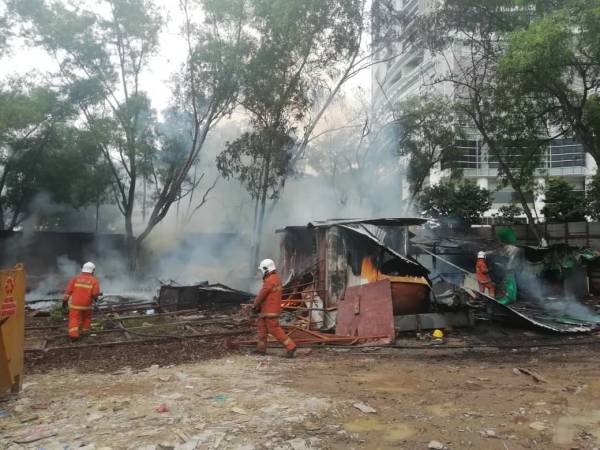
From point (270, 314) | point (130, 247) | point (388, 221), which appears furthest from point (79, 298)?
point (130, 247)

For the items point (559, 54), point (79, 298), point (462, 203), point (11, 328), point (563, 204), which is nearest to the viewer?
point (11, 328)

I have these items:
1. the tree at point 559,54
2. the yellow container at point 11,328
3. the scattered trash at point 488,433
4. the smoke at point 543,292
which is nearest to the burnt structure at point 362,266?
the smoke at point 543,292

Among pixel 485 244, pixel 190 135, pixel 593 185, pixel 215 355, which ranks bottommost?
pixel 215 355

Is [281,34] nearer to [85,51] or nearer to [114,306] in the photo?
[85,51]

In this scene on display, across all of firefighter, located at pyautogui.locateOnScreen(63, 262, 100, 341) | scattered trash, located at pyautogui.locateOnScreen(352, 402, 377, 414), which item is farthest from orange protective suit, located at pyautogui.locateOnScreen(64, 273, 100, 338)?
scattered trash, located at pyautogui.locateOnScreen(352, 402, 377, 414)

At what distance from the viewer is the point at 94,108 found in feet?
58.1

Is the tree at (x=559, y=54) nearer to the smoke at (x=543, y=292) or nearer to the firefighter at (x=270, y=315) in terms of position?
the smoke at (x=543, y=292)

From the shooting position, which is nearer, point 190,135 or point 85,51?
point 85,51

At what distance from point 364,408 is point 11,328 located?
3424 mm

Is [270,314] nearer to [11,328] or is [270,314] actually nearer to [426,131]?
[11,328]

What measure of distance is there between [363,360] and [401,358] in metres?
0.57

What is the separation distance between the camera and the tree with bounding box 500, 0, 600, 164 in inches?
398

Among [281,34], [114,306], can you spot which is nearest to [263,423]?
[114,306]

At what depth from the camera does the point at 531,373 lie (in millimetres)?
5949
